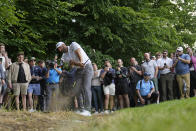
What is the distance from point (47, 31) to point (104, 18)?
10.1 ft

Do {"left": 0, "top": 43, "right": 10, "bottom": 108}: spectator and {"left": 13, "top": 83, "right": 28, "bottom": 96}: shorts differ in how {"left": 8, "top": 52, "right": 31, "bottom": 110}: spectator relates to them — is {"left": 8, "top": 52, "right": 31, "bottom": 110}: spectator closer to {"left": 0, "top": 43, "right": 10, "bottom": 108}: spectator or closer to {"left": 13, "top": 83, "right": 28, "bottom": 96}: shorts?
{"left": 13, "top": 83, "right": 28, "bottom": 96}: shorts

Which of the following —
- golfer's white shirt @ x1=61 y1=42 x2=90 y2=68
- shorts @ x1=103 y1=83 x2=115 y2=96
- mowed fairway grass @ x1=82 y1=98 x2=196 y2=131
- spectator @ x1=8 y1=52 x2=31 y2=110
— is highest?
→ golfer's white shirt @ x1=61 y1=42 x2=90 y2=68

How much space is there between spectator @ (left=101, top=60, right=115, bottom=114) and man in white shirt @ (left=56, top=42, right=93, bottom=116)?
3.11 m

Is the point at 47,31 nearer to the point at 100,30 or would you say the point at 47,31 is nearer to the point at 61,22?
the point at 61,22

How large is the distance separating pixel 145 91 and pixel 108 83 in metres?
1.51

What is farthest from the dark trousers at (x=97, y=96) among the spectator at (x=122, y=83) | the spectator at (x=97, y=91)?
the spectator at (x=122, y=83)

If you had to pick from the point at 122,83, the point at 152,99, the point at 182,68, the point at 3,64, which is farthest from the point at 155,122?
the point at 182,68

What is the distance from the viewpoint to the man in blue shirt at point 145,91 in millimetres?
10719

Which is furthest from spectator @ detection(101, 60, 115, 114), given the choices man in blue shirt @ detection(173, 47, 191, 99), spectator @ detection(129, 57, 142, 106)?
man in blue shirt @ detection(173, 47, 191, 99)

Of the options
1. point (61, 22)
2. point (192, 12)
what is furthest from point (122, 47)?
point (192, 12)

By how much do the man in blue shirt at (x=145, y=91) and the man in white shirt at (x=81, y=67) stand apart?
294 centimetres

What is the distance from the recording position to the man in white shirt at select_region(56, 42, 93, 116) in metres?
8.16

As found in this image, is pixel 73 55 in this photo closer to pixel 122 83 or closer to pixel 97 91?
pixel 122 83

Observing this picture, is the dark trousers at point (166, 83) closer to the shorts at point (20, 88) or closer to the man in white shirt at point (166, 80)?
the man in white shirt at point (166, 80)
